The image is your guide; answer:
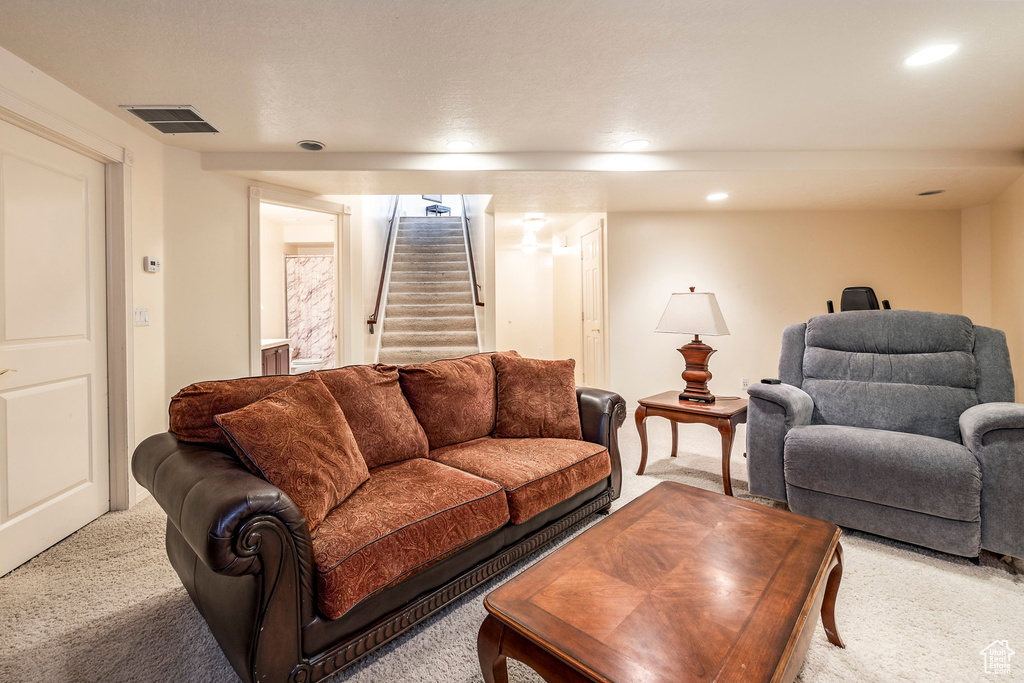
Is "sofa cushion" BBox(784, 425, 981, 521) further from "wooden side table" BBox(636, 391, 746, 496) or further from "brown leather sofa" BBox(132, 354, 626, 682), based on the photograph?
"brown leather sofa" BBox(132, 354, 626, 682)

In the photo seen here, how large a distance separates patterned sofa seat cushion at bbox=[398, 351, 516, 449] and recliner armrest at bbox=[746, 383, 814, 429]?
1466mm

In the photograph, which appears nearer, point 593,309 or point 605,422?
point 605,422

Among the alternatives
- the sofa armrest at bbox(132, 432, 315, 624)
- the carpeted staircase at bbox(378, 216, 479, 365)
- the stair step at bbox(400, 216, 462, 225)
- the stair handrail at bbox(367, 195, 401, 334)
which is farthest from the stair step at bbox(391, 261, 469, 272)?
the sofa armrest at bbox(132, 432, 315, 624)

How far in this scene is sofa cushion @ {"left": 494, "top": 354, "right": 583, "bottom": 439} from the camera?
2.40 meters

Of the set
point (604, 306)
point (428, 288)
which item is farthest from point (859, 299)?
point (428, 288)

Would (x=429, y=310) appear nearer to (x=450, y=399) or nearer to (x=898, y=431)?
(x=450, y=399)

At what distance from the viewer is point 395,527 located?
1391mm

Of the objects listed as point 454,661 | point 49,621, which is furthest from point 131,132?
point 454,661

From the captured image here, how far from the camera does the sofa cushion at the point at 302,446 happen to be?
4.50 feet

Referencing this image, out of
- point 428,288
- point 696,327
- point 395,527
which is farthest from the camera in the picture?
point 428,288

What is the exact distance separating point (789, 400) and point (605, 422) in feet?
3.29

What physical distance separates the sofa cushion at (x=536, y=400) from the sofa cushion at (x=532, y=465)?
0.07 metres

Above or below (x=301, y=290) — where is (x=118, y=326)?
below

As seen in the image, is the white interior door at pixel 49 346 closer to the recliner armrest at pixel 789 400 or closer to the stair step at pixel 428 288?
the recliner armrest at pixel 789 400
